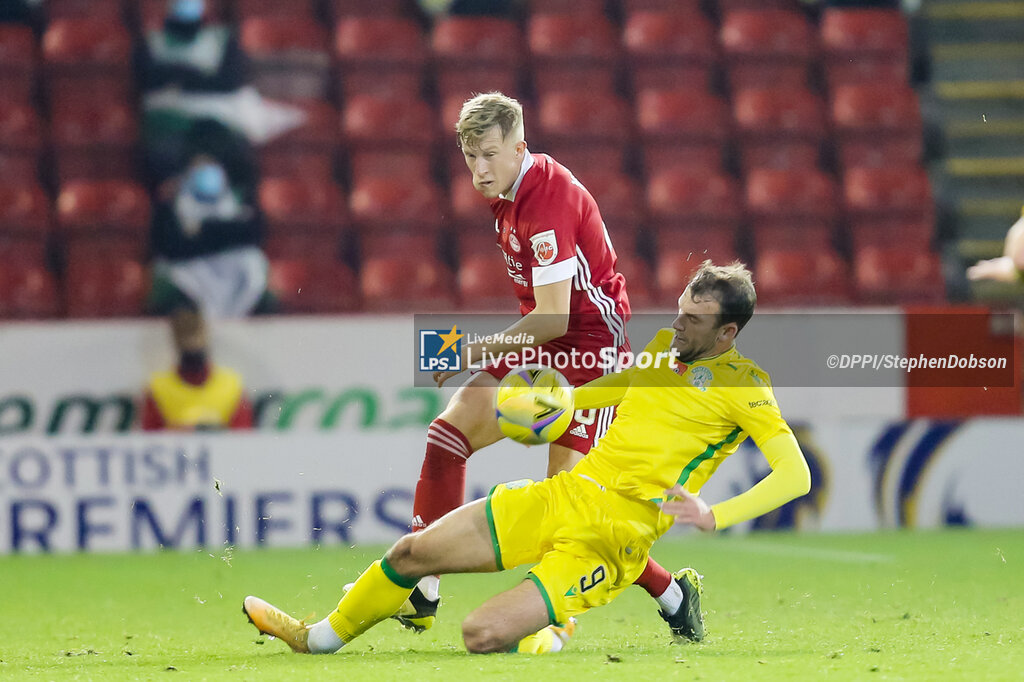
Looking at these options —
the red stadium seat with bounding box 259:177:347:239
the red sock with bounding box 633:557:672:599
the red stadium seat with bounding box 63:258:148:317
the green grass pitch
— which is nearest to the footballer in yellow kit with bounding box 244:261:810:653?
the green grass pitch

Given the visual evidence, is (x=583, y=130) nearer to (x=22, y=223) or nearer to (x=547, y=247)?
(x=22, y=223)

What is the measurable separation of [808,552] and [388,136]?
432cm

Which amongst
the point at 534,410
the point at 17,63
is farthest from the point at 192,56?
the point at 534,410

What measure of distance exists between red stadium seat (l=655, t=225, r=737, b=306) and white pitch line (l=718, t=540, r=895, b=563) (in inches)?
88.2

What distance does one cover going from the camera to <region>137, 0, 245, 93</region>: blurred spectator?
29.4ft

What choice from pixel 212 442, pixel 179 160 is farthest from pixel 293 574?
pixel 179 160

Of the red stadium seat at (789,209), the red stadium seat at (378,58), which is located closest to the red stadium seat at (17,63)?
the red stadium seat at (378,58)

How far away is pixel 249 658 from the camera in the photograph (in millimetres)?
3779

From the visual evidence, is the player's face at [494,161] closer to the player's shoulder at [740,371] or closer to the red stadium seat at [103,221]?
Result: the player's shoulder at [740,371]

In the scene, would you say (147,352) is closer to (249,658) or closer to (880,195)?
(249,658)

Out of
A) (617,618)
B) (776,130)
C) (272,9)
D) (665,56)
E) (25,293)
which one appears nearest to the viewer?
(617,618)

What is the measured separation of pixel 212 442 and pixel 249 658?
144 inches

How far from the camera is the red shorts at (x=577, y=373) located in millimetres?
4316

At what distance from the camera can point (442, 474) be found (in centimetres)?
438
